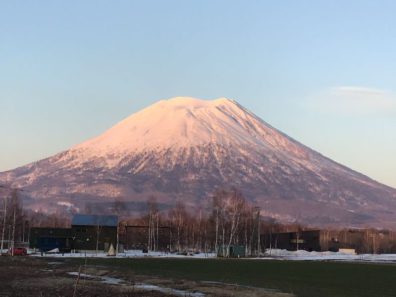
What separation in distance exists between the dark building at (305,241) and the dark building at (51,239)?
6330 cm

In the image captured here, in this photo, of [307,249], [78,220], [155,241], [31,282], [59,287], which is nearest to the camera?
[59,287]

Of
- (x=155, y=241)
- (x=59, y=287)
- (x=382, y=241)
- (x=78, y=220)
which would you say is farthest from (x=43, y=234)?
(x=59, y=287)

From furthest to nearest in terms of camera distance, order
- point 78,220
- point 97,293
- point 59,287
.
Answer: point 78,220 → point 59,287 → point 97,293

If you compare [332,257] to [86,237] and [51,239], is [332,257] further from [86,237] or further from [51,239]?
[51,239]

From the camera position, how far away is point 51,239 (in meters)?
141

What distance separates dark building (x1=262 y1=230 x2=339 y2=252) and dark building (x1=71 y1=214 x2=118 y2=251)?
58312 millimetres

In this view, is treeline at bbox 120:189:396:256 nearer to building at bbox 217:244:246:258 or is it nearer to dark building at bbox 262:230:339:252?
dark building at bbox 262:230:339:252

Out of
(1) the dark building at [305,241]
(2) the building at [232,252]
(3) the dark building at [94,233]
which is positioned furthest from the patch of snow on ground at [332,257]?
(1) the dark building at [305,241]

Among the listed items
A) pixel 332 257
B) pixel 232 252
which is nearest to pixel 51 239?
pixel 232 252

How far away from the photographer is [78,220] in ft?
475

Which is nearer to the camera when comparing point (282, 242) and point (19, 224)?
point (19, 224)

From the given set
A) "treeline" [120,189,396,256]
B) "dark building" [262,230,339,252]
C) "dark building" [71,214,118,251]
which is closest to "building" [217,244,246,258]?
"treeline" [120,189,396,256]

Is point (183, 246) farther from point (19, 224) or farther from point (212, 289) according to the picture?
point (212, 289)

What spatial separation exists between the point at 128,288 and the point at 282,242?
165901 millimetres
